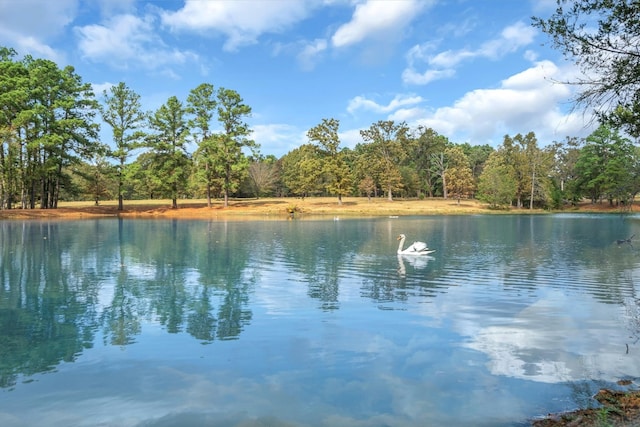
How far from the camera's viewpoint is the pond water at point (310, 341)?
7480 millimetres

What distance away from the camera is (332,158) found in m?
82.9

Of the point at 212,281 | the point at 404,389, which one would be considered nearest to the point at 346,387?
the point at 404,389

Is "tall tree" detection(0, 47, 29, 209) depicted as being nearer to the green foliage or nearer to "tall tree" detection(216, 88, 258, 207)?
"tall tree" detection(216, 88, 258, 207)

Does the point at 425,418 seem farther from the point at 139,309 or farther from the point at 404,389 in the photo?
the point at 139,309

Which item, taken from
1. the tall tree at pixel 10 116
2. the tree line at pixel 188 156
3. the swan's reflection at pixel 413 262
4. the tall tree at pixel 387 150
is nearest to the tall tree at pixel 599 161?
the tree line at pixel 188 156

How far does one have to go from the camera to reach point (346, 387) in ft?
27.0

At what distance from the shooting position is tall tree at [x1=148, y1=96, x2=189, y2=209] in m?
A: 68.8

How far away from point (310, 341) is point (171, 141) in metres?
64.9

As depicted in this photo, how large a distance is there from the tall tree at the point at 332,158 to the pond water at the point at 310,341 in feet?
194

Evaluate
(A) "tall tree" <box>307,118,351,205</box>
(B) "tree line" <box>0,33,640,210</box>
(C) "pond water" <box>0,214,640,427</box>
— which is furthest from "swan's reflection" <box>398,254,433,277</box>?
(A) "tall tree" <box>307,118,351,205</box>

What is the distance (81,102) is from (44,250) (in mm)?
44941

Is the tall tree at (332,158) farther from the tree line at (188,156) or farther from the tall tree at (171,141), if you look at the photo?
the tall tree at (171,141)

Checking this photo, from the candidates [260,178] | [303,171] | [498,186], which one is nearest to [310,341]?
[498,186]

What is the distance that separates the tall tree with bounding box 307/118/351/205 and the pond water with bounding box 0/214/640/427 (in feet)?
194
